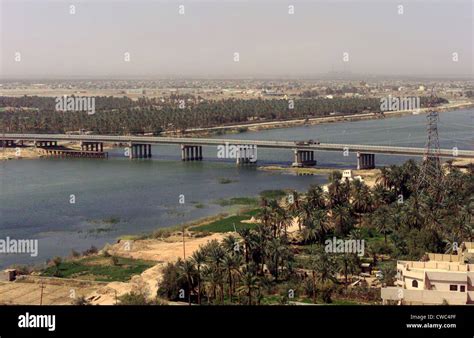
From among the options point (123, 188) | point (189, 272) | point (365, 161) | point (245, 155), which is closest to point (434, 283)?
point (189, 272)

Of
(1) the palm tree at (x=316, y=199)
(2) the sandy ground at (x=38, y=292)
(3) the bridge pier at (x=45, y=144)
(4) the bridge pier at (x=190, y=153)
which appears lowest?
(2) the sandy ground at (x=38, y=292)

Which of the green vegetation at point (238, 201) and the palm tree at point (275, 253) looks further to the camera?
the green vegetation at point (238, 201)

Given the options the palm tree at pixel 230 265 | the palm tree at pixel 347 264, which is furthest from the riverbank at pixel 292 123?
the palm tree at pixel 230 265

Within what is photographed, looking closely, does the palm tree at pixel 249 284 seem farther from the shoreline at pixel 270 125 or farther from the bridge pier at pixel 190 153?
the shoreline at pixel 270 125

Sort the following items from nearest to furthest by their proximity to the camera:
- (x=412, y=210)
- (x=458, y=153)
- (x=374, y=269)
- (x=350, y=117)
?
(x=374, y=269), (x=412, y=210), (x=458, y=153), (x=350, y=117)

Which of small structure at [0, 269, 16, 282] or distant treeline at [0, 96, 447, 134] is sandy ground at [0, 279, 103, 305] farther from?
distant treeline at [0, 96, 447, 134]
